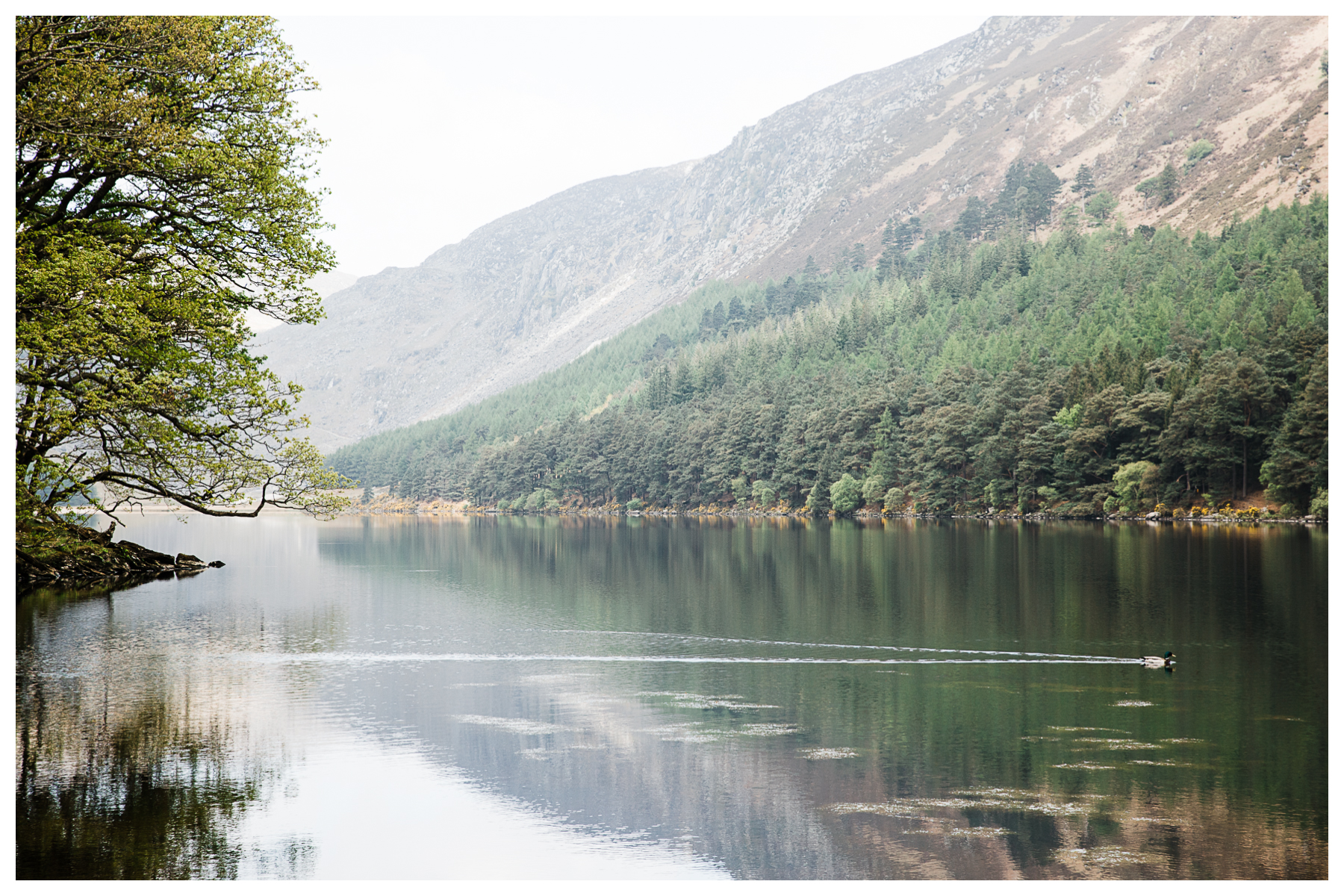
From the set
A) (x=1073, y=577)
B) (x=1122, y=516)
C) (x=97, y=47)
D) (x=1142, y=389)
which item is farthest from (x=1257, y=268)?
(x=97, y=47)

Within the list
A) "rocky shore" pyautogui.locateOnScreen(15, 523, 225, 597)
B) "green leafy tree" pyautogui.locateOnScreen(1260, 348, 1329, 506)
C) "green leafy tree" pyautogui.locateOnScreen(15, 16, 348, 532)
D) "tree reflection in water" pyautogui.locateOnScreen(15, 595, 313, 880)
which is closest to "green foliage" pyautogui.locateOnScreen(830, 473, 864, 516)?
"green leafy tree" pyautogui.locateOnScreen(1260, 348, 1329, 506)

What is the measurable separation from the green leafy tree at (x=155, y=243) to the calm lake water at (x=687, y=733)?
5.85 metres

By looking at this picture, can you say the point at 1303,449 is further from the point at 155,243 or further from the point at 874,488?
the point at 155,243

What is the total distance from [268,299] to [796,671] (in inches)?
714

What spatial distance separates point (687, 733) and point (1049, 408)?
102376 millimetres

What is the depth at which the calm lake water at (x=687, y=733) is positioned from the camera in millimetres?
15578

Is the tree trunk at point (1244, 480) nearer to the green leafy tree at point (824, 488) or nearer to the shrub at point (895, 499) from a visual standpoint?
the shrub at point (895, 499)

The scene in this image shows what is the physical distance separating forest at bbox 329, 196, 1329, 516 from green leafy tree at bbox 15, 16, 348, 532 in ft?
255

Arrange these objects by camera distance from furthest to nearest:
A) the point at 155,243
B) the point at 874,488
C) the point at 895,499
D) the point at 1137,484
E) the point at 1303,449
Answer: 1. the point at 874,488
2. the point at 895,499
3. the point at 1137,484
4. the point at 1303,449
5. the point at 155,243

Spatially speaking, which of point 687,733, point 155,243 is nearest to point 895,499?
point 155,243

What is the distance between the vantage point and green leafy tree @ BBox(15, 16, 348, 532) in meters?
26.0

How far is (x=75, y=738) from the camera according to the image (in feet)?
68.1

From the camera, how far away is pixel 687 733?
21906mm

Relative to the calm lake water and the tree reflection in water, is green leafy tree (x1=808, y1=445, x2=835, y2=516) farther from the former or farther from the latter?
the tree reflection in water
